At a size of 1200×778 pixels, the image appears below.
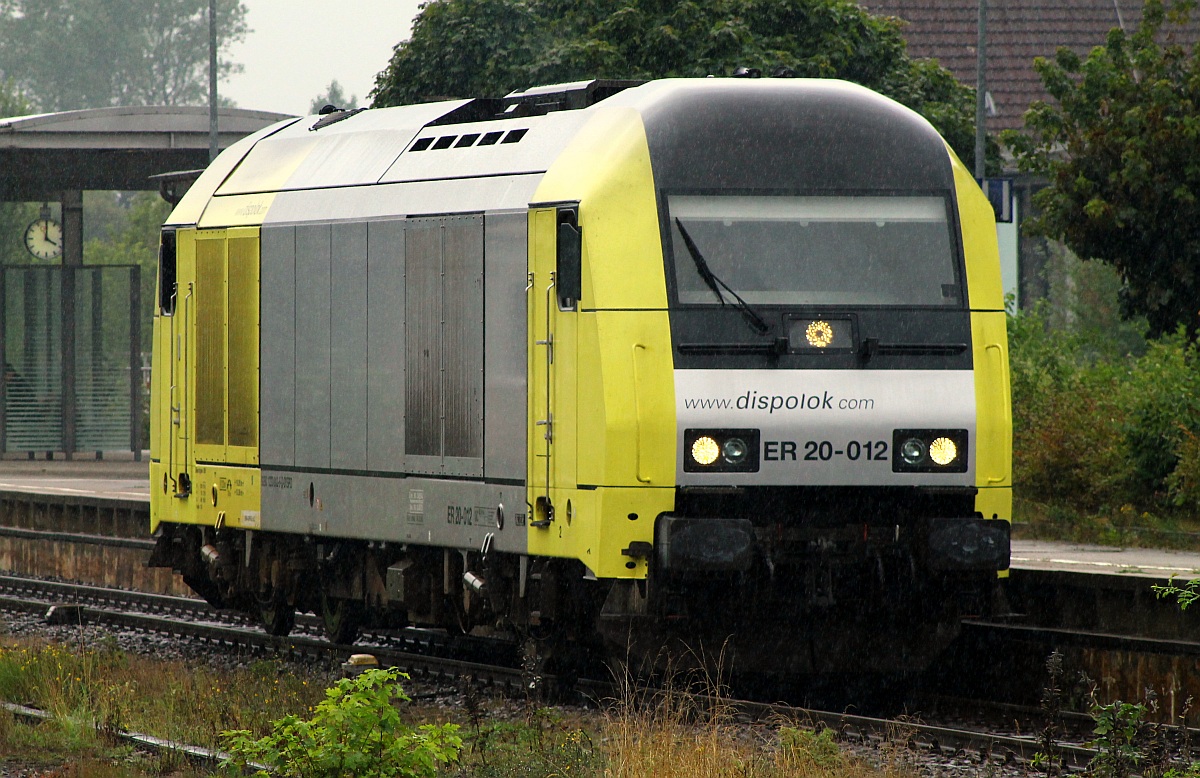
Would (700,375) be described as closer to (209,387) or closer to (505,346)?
(505,346)

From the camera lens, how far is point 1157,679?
39.3ft

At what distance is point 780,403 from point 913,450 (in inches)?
30.8

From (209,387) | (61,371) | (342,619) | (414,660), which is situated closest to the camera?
(414,660)

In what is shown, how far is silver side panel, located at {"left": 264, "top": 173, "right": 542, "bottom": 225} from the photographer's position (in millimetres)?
11812

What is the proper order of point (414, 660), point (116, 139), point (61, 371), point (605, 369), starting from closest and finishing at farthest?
point (605, 369) → point (414, 660) → point (116, 139) → point (61, 371)

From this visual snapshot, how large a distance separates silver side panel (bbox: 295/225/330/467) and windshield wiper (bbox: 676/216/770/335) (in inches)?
127

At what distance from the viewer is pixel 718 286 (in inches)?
434

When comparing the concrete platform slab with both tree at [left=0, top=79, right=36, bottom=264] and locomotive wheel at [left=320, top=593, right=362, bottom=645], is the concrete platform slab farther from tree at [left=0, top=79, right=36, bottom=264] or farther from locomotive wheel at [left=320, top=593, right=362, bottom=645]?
tree at [left=0, top=79, right=36, bottom=264]

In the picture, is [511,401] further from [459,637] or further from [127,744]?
[459,637]

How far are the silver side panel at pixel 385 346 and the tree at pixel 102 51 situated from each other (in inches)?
3624

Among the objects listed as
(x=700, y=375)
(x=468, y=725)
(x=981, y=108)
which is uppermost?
(x=981, y=108)

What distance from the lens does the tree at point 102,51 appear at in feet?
340

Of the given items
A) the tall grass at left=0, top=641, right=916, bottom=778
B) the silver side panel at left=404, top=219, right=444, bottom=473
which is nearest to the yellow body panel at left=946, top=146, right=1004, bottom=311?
the tall grass at left=0, top=641, right=916, bottom=778

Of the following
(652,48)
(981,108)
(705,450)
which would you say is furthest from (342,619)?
(981,108)
